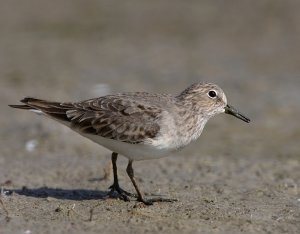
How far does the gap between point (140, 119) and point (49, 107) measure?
1239mm

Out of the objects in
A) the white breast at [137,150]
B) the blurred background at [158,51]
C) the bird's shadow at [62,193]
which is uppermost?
the blurred background at [158,51]

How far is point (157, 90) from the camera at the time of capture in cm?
1590

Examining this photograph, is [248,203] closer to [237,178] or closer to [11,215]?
[237,178]

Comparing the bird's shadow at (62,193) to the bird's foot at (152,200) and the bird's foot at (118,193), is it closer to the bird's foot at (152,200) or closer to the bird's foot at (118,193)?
the bird's foot at (118,193)

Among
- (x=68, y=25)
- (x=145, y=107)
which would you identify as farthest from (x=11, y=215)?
(x=68, y=25)

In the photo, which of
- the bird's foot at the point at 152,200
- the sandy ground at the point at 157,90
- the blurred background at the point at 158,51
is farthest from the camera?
the blurred background at the point at 158,51

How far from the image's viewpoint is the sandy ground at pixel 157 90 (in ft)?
28.9

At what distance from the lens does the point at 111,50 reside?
19516 mm

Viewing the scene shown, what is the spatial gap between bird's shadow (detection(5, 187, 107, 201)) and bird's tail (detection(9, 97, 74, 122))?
102cm

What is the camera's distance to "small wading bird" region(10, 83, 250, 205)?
8.91m

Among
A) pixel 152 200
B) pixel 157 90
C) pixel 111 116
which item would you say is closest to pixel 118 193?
pixel 152 200

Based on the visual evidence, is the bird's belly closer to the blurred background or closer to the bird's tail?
the bird's tail

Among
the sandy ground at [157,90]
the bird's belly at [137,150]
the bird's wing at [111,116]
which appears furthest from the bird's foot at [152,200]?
the bird's wing at [111,116]

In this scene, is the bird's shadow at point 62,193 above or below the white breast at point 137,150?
below
